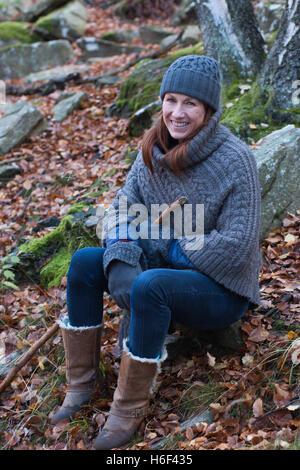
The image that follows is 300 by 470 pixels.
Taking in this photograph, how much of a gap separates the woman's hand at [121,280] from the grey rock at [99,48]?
10.3 m

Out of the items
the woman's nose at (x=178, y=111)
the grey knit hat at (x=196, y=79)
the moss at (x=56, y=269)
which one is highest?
the grey knit hat at (x=196, y=79)

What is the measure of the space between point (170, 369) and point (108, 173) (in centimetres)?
305

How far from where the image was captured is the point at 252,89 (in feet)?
17.0

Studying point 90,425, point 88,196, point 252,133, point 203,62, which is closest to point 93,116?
point 88,196

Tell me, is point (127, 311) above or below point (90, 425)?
above

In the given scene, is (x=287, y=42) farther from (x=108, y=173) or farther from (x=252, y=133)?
(x=108, y=173)

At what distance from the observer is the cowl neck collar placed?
280cm

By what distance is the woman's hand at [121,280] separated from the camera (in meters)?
2.67

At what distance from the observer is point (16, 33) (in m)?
12.4

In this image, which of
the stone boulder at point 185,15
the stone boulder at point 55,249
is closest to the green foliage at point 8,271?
the stone boulder at point 55,249

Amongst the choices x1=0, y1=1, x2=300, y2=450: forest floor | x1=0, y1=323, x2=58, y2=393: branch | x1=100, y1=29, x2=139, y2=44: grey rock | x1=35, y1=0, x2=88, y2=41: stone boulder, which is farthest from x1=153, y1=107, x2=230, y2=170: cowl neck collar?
x1=35, y1=0, x2=88, y2=41: stone boulder

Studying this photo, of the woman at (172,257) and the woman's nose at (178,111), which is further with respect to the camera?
the woman's nose at (178,111)

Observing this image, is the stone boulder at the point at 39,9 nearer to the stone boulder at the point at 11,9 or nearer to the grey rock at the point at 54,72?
the stone boulder at the point at 11,9

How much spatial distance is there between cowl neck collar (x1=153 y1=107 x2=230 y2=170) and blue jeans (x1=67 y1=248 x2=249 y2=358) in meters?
0.69
